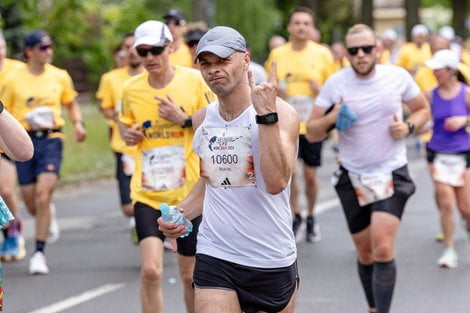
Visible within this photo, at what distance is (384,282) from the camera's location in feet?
24.8

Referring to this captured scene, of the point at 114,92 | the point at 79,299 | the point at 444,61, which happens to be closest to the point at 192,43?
the point at 114,92

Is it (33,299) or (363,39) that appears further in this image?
(33,299)

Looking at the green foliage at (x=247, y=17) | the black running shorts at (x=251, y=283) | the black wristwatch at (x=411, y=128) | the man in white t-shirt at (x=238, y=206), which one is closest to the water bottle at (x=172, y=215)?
the man in white t-shirt at (x=238, y=206)

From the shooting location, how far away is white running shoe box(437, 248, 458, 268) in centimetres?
1026

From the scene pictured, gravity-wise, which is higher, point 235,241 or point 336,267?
point 235,241

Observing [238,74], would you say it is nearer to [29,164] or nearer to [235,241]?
[235,241]

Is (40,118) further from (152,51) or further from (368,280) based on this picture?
(368,280)

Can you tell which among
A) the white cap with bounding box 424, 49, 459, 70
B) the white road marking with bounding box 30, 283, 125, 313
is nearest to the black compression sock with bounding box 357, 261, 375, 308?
the white road marking with bounding box 30, 283, 125, 313

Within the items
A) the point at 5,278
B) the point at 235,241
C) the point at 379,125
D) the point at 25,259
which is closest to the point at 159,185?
the point at 379,125

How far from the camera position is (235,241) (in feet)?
18.3

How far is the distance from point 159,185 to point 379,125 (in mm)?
1572

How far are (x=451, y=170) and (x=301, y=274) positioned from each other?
1809 mm

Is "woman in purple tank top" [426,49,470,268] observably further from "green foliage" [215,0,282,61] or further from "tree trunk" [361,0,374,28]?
"green foliage" [215,0,282,61]

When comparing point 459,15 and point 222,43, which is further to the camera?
point 459,15
